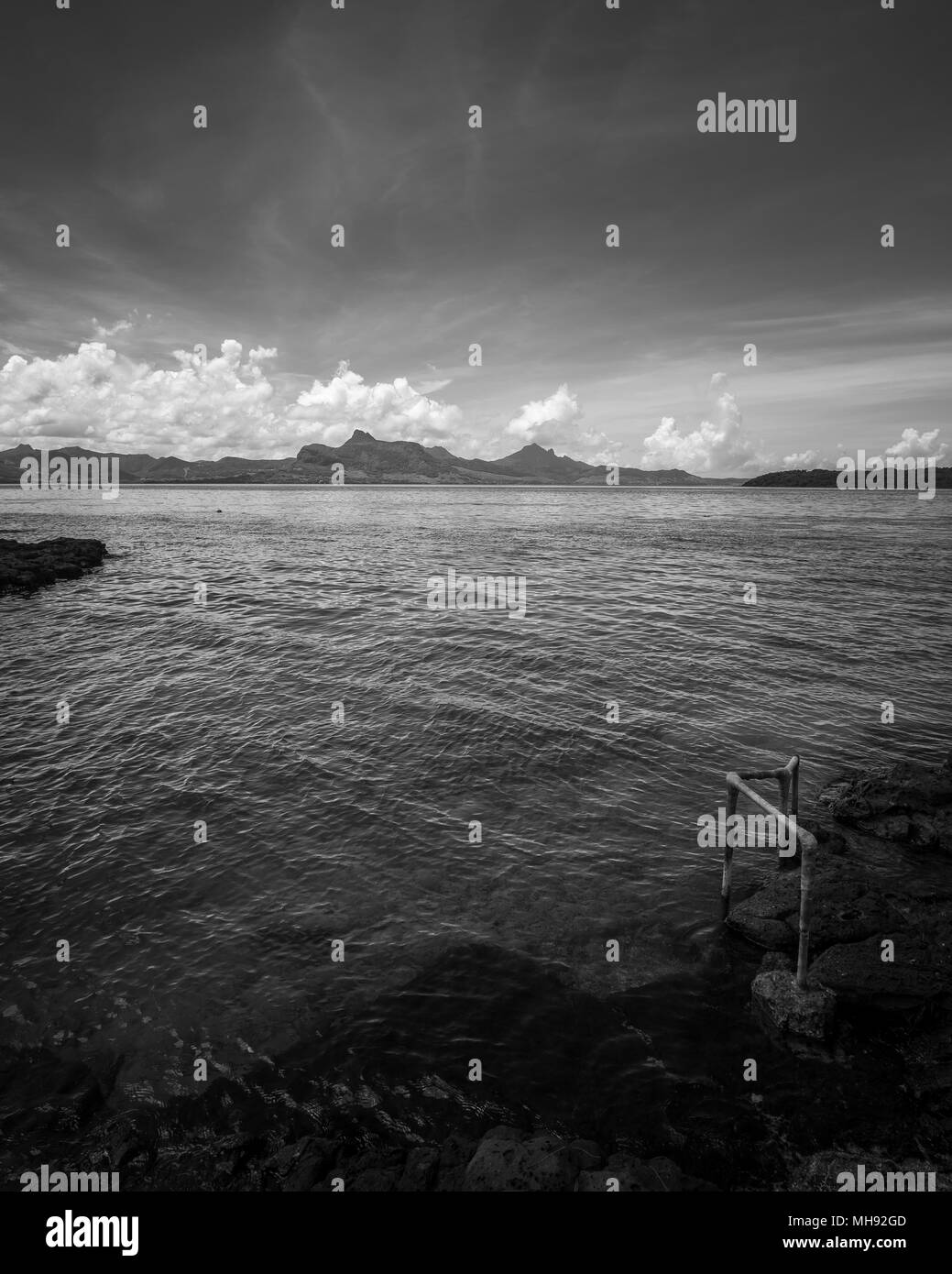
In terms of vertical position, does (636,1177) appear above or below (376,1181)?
above

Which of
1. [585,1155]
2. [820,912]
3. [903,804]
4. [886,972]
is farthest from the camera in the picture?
[903,804]

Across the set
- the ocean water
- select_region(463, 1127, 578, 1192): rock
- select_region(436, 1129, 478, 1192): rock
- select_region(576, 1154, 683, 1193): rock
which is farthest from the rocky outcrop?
select_region(436, 1129, 478, 1192): rock

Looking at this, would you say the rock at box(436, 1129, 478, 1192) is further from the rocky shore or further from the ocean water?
the ocean water

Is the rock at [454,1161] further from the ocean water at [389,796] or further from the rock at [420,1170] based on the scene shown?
the ocean water at [389,796]

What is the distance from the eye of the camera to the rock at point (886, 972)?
1124cm

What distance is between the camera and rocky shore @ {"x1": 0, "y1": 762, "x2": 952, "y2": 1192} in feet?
28.5

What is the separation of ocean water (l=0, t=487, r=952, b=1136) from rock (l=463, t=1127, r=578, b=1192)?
1.80m

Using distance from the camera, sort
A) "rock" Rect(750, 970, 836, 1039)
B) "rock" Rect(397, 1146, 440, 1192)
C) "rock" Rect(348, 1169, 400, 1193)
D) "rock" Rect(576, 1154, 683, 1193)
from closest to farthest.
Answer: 1. "rock" Rect(576, 1154, 683, 1193)
2. "rock" Rect(348, 1169, 400, 1193)
3. "rock" Rect(397, 1146, 440, 1192)
4. "rock" Rect(750, 970, 836, 1039)

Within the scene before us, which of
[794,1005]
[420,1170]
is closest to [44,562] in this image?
[420,1170]

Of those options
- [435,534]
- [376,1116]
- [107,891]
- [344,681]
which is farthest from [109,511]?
[376,1116]

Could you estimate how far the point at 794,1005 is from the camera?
11250 mm

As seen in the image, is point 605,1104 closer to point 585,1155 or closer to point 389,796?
point 585,1155

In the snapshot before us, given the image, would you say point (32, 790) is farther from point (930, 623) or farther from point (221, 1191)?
point (930, 623)

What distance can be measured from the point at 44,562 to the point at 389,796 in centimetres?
5388
